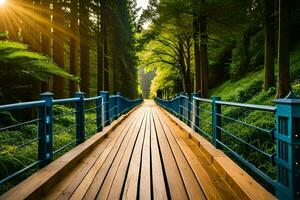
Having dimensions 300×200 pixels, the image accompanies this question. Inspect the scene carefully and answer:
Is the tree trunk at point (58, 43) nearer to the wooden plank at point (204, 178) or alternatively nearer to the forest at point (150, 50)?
the forest at point (150, 50)

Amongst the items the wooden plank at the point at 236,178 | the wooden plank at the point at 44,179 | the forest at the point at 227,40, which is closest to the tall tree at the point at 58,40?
the forest at the point at 227,40

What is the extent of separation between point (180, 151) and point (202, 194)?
2.91m

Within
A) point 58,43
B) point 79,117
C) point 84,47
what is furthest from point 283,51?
point 84,47

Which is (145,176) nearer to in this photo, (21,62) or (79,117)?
(79,117)

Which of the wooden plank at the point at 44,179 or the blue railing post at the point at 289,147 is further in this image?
the wooden plank at the point at 44,179

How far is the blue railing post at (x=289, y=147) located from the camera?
2.99m

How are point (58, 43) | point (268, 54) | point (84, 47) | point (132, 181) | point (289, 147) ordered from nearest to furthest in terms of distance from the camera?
1. point (289, 147)
2. point (132, 181)
3. point (268, 54)
4. point (58, 43)
5. point (84, 47)

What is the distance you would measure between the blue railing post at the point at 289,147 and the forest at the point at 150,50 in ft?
9.85

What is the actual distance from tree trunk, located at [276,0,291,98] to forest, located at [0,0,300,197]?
0.03 meters

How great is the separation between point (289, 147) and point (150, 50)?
29040 mm

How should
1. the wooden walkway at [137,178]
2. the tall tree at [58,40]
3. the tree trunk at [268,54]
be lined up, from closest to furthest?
the wooden walkway at [137,178] → the tree trunk at [268,54] → the tall tree at [58,40]

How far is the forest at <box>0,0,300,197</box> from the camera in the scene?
779cm

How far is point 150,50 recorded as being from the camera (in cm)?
3158

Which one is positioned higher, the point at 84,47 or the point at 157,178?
the point at 84,47
